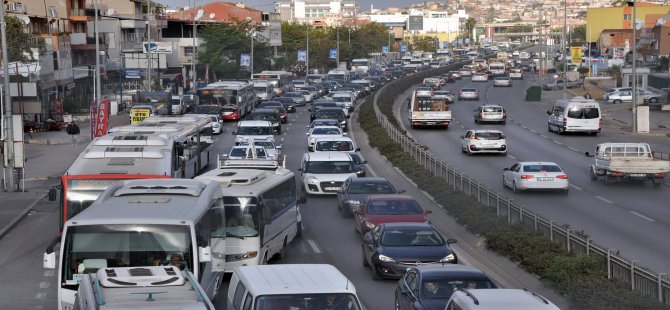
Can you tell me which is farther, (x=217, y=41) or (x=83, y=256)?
(x=217, y=41)

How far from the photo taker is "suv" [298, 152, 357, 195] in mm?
36812

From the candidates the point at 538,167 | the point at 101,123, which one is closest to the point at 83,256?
the point at 538,167

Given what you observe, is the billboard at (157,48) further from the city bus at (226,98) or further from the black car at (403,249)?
the black car at (403,249)

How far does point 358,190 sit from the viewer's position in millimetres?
32406

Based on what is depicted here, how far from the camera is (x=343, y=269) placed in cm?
2419

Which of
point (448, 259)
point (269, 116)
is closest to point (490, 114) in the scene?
point (269, 116)

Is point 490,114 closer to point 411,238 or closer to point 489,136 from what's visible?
point 489,136

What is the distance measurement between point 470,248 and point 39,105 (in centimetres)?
2875

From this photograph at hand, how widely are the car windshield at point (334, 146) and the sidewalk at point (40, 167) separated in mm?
10123

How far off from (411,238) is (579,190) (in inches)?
671

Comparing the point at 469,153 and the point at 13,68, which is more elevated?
the point at 13,68

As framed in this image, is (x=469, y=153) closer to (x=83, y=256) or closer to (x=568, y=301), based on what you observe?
(x=568, y=301)

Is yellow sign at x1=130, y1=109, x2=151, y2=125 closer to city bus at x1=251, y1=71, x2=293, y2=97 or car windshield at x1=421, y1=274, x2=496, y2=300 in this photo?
city bus at x1=251, y1=71, x2=293, y2=97

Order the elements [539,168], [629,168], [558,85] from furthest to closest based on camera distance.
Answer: [558,85] < [629,168] < [539,168]
